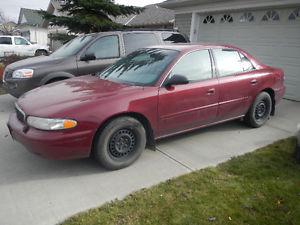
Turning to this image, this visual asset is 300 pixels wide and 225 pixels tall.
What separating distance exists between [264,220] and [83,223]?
1.82 m

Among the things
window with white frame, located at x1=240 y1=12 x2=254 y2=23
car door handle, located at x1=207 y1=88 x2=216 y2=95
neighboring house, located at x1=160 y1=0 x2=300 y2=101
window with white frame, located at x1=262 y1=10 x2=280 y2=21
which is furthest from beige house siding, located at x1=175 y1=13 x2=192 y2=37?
car door handle, located at x1=207 y1=88 x2=216 y2=95

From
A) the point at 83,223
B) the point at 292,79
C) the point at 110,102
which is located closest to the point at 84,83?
the point at 110,102

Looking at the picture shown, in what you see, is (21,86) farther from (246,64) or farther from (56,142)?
(246,64)

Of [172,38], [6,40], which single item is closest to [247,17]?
[172,38]

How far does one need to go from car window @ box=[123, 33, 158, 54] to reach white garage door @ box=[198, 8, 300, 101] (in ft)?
10.8

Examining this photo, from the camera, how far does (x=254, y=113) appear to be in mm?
5926

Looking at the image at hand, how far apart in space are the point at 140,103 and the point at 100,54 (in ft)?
11.3

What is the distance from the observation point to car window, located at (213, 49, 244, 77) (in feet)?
17.5

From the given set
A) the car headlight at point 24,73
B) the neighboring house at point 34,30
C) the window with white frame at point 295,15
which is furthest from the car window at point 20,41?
the neighboring house at point 34,30

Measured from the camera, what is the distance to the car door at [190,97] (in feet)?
15.0

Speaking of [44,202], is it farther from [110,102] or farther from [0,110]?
[0,110]

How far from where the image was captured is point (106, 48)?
7469 mm

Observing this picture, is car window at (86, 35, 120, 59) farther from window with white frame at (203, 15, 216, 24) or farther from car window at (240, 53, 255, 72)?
window with white frame at (203, 15, 216, 24)

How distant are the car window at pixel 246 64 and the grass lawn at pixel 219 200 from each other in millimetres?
1901
